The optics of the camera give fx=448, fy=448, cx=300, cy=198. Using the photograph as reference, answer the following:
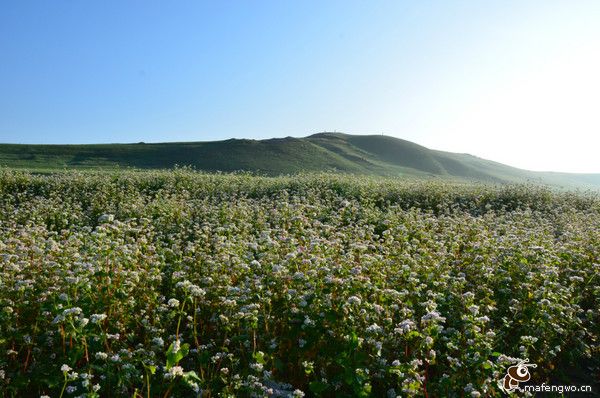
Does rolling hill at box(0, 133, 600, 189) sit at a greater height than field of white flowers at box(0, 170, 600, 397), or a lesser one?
greater

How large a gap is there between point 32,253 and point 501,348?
7.53m

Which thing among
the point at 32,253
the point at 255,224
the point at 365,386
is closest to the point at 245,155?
the point at 255,224

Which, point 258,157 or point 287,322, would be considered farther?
point 258,157

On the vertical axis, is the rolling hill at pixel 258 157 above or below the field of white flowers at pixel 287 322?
above

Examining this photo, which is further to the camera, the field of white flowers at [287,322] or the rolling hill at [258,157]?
the rolling hill at [258,157]

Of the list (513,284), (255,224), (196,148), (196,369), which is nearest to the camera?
(196,369)

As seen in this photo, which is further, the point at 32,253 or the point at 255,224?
the point at 255,224

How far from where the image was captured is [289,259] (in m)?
6.45

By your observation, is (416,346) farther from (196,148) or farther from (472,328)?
(196,148)

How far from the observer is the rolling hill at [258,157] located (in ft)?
167

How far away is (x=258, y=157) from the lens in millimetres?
57031

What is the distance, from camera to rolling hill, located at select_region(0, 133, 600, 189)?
167ft

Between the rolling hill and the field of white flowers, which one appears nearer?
the field of white flowers

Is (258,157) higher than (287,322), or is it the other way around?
(258,157)
